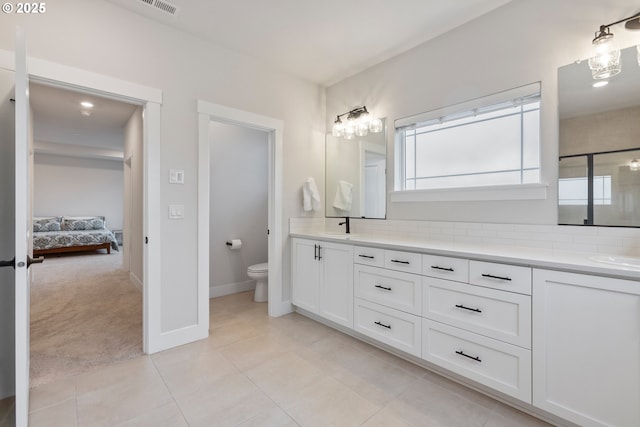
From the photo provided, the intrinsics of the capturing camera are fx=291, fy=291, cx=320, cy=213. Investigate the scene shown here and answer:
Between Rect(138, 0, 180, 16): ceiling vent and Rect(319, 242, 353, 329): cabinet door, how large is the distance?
225cm

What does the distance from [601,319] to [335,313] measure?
1.83 metres

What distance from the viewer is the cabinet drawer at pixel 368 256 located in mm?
2318

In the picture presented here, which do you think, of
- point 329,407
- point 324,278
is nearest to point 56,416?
point 329,407

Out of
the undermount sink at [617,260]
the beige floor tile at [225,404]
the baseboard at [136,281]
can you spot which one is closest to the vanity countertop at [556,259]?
the undermount sink at [617,260]

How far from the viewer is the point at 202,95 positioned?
262cm

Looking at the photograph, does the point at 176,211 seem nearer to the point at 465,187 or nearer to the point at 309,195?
the point at 309,195

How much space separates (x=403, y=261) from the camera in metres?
2.16

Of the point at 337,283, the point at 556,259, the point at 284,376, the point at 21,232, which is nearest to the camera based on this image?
the point at 21,232

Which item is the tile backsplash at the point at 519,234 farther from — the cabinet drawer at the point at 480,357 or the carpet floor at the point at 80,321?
the carpet floor at the point at 80,321

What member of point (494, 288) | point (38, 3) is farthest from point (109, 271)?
point (494, 288)

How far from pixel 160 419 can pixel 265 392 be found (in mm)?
585

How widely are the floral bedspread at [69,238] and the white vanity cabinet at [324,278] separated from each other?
21.1 feet

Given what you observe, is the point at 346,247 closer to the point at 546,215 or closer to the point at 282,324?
the point at 282,324

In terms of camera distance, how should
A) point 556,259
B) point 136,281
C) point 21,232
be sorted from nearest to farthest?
point 21,232 < point 556,259 < point 136,281
